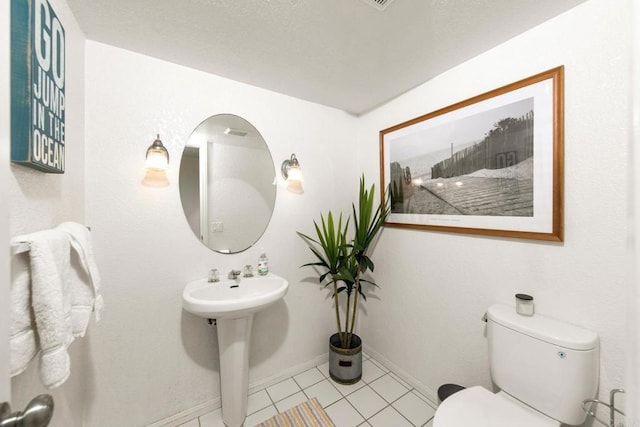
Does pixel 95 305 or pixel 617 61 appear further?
pixel 617 61

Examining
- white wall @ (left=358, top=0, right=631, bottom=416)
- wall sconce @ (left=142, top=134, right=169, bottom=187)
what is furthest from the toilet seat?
wall sconce @ (left=142, top=134, right=169, bottom=187)

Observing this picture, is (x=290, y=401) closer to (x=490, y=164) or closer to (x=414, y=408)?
(x=414, y=408)

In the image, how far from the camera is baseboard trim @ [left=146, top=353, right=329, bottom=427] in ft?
4.97

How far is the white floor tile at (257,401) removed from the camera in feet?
5.36

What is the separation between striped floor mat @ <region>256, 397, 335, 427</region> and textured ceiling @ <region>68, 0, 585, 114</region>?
2200mm

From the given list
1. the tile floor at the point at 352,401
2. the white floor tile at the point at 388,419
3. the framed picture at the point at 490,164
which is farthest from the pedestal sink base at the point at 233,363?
the framed picture at the point at 490,164

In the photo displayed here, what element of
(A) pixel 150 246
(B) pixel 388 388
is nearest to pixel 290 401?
(B) pixel 388 388

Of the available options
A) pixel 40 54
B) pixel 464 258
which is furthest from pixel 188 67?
pixel 464 258

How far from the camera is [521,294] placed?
4.15ft

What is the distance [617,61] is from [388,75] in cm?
105

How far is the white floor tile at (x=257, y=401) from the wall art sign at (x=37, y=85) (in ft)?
5.56

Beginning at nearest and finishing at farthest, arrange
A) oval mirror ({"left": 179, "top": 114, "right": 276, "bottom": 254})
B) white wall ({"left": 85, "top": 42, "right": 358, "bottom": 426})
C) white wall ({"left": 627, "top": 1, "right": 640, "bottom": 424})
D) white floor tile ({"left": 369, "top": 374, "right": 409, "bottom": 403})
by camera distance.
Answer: white wall ({"left": 627, "top": 1, "right": 640, "bottom": 424}) → white wall ({"left": 85, "top": 42, "right": 358, "bottom": 426}) → oval mirror ({"left": 179, "top": 114, "right": 276, "bottom": 254}) → white floor tile ({"left": 369, "top": 374, "right": 409, "bottom": 403})

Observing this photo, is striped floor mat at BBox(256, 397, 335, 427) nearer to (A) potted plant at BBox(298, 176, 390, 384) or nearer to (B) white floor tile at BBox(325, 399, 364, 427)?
(B) white floor tile at BBox(325, 399, 364, 427)

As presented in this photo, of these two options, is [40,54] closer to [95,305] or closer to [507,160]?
[95,305]
